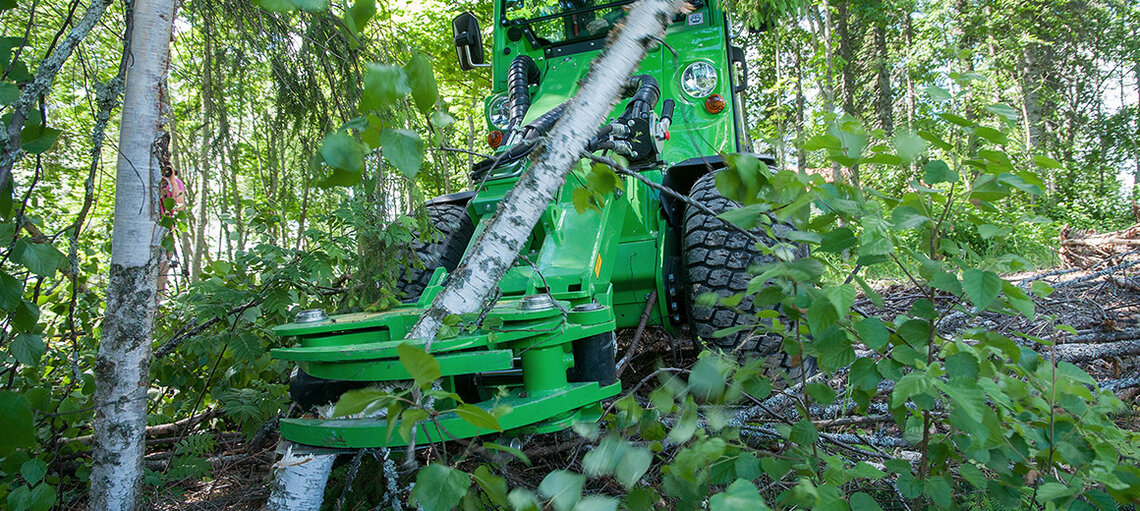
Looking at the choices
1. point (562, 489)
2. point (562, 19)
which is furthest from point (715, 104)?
point (562, 489)

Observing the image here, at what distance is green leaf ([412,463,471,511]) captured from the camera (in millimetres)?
1033

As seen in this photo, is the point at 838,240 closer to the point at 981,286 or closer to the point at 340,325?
the point at 981,286

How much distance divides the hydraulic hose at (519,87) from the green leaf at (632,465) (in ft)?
9.66

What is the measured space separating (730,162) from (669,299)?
6.40 ft

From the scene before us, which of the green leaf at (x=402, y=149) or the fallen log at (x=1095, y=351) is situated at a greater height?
the green leaf at (x=402, y=149)

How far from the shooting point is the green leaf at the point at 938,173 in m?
1.28

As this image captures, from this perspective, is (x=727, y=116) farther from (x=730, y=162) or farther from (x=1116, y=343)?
(x=730, y=162)

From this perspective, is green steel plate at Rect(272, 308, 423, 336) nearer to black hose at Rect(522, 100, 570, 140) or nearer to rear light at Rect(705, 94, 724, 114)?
black hose at Rect(522, 100, 570, 140)

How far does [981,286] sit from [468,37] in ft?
11.0

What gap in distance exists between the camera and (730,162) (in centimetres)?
144

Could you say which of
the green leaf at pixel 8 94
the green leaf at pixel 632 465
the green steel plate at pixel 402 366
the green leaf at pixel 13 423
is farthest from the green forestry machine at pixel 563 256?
the green leaf at pixel 8 94

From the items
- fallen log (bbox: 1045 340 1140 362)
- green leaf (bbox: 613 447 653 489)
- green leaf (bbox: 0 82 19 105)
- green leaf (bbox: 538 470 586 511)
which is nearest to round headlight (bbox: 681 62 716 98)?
fallen log (bbox: 1045 340 1140 362)

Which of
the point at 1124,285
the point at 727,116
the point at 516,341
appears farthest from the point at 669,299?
the point at 1124,285

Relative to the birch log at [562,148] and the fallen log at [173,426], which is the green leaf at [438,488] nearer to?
the birch log at [562,148]
